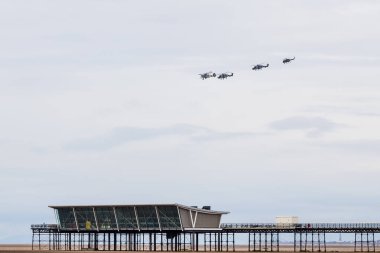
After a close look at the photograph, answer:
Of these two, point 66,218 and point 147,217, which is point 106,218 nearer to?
point 147,217

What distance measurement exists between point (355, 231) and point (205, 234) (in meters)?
24.0

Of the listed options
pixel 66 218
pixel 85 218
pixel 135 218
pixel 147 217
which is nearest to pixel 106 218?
pixel 85 218

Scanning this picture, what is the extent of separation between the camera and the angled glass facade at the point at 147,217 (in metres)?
148

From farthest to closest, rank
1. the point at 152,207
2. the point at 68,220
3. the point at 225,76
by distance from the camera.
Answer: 1. the point at 68,220
2. the point at 152,207
3. the point at 225,76

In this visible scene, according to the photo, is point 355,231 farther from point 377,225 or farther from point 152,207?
point 152,207

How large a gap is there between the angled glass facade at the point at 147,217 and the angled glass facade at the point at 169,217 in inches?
42.5

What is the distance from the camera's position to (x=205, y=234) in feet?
496

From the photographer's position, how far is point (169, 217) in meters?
146

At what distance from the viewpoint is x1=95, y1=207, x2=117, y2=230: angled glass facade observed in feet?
500

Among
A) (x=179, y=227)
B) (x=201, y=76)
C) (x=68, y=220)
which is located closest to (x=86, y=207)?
(x=68, y=220)

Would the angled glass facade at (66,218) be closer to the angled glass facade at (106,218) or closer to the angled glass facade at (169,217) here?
the angled glass facade at (106,218)

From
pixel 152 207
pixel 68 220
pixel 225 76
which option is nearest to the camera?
pixel 225 76

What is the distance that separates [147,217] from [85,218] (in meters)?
13.3

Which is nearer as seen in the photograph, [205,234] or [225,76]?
[225,76]
